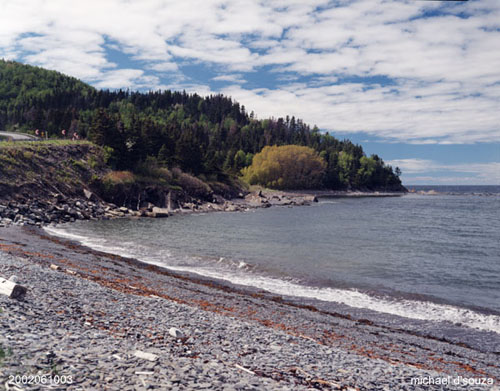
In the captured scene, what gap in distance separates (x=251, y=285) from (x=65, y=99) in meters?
184

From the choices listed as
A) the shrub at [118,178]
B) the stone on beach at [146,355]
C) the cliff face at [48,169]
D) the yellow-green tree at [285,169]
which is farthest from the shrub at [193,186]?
the stone on beach at [146,355]

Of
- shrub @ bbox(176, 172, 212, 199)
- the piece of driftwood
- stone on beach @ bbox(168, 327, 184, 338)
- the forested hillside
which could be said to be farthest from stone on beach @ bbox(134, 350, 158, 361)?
shrub @ bbox(176, 172, 212, 199)

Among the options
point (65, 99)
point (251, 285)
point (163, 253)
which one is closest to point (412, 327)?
point (251, 285)

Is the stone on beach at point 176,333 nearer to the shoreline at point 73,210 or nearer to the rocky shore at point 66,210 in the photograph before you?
the shoreline at point 73,210

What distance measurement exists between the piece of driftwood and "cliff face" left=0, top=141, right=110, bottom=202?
131 feet

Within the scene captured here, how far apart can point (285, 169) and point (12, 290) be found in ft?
434

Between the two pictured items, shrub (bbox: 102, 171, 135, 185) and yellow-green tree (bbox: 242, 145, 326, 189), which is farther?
yellow-green tree (bbox: 242, 145, 326, 189)

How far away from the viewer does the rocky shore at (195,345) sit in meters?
6.70

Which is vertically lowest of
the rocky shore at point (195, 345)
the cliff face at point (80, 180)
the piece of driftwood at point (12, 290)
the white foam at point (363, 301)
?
the white foam at point (363, 301)

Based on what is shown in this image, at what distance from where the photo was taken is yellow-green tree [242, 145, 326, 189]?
132 metres

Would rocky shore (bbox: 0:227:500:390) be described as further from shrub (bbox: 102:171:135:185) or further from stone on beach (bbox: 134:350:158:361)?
shrub (bbox: 102:171:135:185)

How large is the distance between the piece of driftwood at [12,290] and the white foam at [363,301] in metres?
12.1

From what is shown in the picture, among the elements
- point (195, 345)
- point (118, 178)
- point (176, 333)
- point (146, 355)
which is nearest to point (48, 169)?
point (118, 178)

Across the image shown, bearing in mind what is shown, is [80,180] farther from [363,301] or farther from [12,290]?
[363,301]
